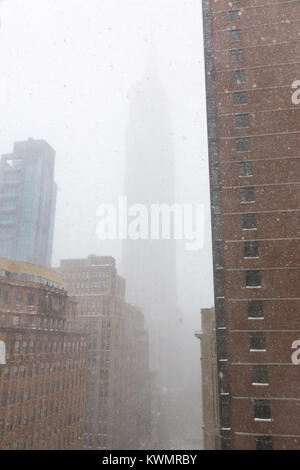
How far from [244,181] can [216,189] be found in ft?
7.55

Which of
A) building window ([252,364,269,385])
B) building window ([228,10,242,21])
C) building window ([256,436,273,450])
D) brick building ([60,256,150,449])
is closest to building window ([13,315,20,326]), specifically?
brick building ([60,256,150,449])

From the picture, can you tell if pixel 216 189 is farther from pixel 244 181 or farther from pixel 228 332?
pixel 228 332

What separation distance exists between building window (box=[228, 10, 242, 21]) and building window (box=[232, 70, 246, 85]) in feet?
17.9

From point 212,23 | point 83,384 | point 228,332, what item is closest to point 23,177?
point 83,384

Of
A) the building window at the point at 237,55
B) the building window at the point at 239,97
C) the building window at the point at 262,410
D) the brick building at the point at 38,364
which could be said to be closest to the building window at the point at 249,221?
the building window at the point at 239,97

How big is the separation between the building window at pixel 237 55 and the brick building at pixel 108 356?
67651 millimetres

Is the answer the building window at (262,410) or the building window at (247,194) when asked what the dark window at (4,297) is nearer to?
the building window at (247,194)

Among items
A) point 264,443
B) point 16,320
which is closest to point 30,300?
point 16,320

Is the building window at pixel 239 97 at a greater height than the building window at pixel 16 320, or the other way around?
the building window at pixel 239 97

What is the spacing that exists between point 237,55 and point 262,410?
93.4ft

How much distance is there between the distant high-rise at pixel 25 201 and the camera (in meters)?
140

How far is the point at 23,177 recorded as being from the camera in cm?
14500

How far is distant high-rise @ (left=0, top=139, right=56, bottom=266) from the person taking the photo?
13950cm

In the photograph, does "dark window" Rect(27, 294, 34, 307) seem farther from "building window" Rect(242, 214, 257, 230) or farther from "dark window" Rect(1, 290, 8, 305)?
"building window" Rect(242, 214, 257, 230)
